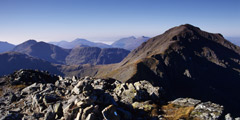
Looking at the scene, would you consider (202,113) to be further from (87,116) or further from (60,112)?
(60,112)

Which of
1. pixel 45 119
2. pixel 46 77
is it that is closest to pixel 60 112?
pixel 45 119

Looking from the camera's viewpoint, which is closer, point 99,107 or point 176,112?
point 99,107

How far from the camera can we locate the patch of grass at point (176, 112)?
29.9 metres

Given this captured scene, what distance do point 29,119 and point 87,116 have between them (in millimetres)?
11005

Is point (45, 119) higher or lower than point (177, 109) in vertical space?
higher

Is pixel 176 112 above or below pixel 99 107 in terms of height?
below

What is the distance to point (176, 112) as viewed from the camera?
32.5 m

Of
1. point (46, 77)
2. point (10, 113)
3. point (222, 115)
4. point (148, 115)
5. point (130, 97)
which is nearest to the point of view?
point (10, 113)

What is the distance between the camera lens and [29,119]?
24.7m

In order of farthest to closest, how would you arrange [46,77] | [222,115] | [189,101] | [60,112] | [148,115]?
[46,77]
[189,101]
[148,115]
[222,115]
[60,112]

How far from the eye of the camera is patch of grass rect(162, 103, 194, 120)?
29906 millimetres

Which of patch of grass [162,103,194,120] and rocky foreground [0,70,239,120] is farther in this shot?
patch of grass [162,103,194,120]

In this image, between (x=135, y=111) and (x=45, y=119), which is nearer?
(x=45, y=119)

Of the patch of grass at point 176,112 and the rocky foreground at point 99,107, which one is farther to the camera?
the patch of grass at point 176,112
